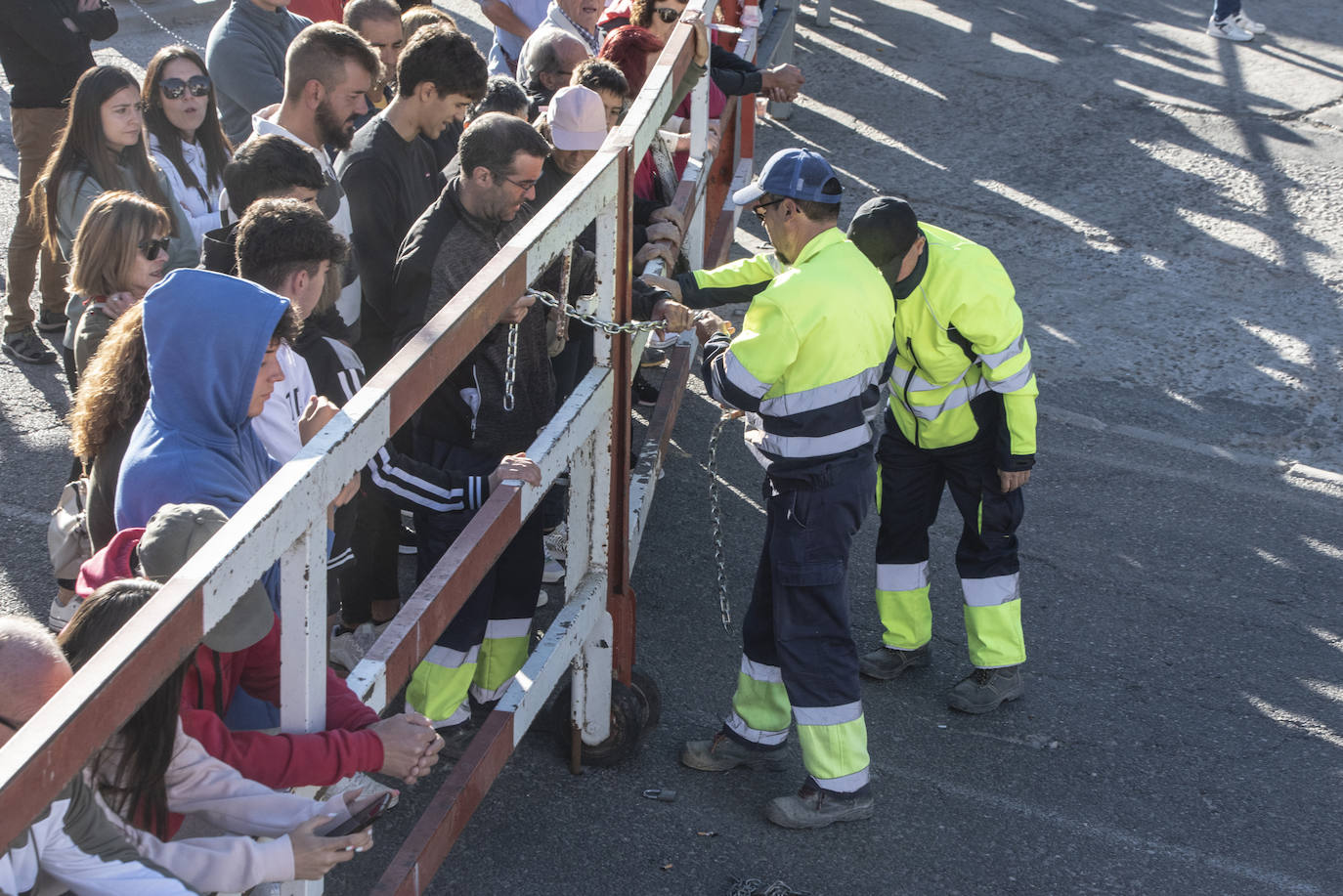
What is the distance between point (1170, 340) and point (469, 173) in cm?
473

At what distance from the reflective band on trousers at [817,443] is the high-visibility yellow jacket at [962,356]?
65 cm

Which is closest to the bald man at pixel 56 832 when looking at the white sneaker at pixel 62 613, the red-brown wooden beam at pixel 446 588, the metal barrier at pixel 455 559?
the metal barrier at pixel 455 559

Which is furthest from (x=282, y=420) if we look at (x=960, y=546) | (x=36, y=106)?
(x=36, y=106)

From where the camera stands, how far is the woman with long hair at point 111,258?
12.7ft

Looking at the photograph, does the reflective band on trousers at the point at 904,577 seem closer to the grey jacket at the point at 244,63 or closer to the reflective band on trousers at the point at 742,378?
the reflective band on trousers at the point at 742,378

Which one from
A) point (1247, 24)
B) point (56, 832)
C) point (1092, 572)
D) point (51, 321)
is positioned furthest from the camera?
point (1247, 24)

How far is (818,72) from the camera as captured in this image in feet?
35.1

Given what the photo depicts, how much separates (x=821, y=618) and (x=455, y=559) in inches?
57.7

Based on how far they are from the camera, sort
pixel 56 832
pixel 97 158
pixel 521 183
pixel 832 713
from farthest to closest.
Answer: pixel 97 158 → pixel 832 713 → pixel 521 183 → pixel 56 832

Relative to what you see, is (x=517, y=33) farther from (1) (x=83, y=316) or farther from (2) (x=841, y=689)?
(2) (x=841, y=689)

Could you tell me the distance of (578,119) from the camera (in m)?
4.22

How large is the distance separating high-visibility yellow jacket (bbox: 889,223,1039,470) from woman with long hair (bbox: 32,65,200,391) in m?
2.60

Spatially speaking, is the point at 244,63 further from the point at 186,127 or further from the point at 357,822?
the point at 357,822

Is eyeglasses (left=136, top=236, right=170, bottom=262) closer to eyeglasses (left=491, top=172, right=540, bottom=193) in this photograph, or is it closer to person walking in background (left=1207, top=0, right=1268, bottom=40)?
eyeglasses (left=491, top=172, right=540, bottom=193)
